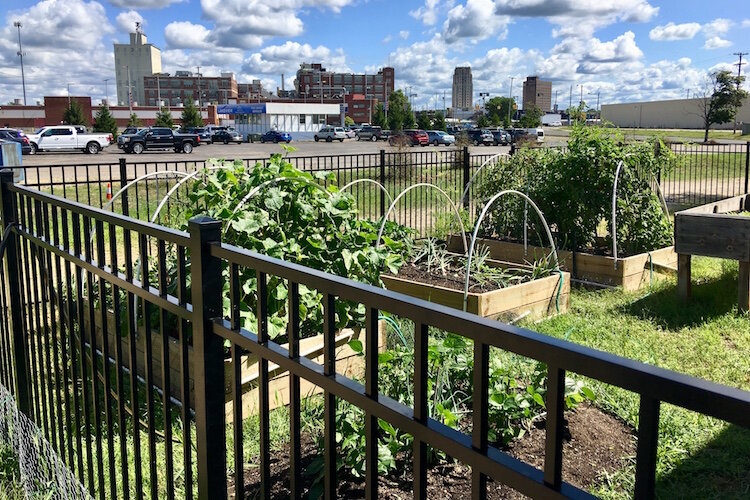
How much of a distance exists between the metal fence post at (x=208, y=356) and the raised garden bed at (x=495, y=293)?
4282 millimetres

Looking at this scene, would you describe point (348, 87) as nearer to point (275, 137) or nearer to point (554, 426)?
point (275, 137)

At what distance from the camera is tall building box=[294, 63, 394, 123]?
129375mm

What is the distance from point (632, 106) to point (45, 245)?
114303mm

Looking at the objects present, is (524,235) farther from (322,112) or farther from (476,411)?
(322,112)

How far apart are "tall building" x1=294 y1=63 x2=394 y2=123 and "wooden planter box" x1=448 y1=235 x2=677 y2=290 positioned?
4073 inches

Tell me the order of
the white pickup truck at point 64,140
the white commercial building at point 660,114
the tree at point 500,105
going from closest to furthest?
the white pickup truck at point 64,140
the white commercial building at point 660,114
the tree at point 500,105

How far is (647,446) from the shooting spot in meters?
0.88

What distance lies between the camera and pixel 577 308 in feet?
22.4

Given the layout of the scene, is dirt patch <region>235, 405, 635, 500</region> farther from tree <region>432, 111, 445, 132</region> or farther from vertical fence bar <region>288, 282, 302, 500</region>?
tree <region>432, 111, 445, 132</region>

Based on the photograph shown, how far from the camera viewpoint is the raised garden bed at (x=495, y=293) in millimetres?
6141

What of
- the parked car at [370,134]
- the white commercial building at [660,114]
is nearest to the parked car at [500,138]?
the parked car at [370,134]

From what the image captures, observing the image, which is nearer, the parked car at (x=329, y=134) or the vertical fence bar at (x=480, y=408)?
the vertical fence bar at (x=480, y=408)

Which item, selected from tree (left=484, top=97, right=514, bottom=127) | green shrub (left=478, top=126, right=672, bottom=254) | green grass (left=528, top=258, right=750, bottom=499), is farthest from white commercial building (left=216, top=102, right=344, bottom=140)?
green grass (left=528, top=258, right=750, bottom=499)

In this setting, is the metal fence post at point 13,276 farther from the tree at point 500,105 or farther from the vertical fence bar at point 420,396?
the tree at point 500,105
